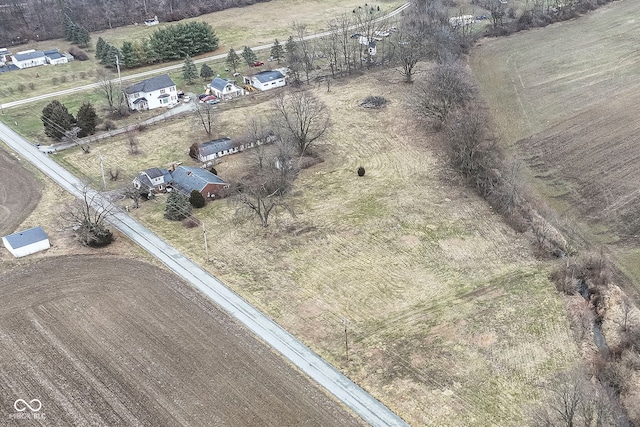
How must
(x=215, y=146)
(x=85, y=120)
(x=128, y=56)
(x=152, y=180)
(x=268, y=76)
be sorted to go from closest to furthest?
1. (x=152, y=180)
2. (x=215, y=146)
3. (x=85, y=120)
4. (x=268, y=76)
5. (x=128, y=56)

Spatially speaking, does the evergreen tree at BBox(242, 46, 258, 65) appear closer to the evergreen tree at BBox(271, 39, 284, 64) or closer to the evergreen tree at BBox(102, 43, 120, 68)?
the evergreen tree at BBox(271, 39, 284, 64)

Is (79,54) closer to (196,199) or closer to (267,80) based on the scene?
(267,80)

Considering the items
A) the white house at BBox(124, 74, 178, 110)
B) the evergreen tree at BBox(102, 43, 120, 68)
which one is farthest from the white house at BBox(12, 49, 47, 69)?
the white house at BBox(124, 74, 178, 110)

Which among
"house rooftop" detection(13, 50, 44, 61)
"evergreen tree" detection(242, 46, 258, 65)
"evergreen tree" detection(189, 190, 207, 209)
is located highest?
"house rooftop" detection(13, 50, 44, 61)

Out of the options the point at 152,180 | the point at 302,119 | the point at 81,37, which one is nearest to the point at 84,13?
the point at 81,37

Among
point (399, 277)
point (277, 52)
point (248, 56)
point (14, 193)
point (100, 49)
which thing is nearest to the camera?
point (399, 277)
